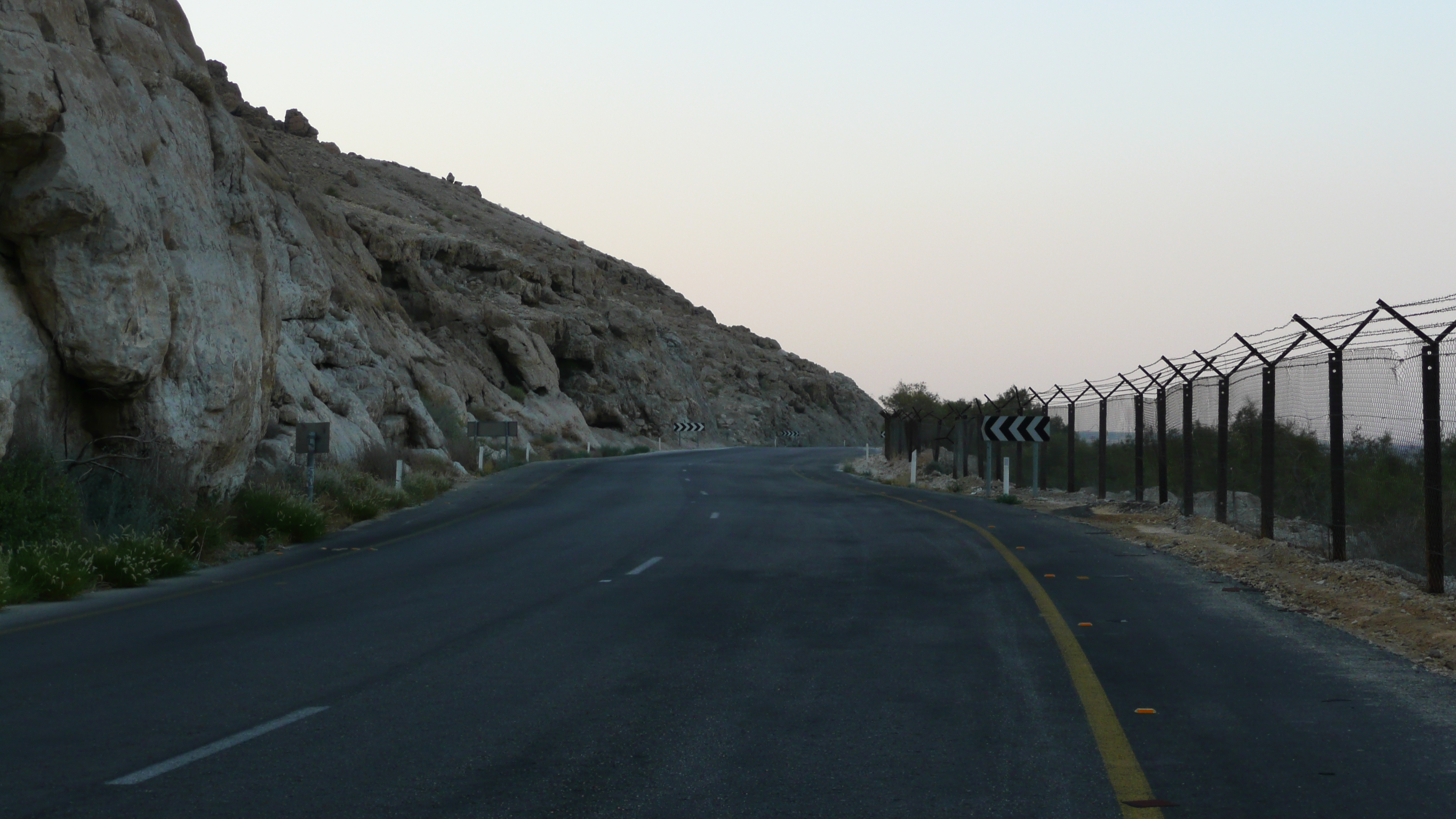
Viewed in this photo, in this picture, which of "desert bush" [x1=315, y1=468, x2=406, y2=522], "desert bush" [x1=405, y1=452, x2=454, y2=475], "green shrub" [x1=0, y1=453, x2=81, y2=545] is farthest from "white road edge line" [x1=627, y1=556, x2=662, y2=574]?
"desert bush" [x1=405, y1=452, x2=454, y2=475]

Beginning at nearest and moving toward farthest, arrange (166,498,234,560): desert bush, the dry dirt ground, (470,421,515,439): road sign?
1. the dry dirt ground
2. (166,498,234,560): desert bush
3. (470,421,515,439): road sign

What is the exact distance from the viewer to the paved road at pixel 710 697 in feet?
18.5

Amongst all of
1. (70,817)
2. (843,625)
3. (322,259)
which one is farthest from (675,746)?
(322,259)

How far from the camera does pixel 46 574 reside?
12641 millimetres

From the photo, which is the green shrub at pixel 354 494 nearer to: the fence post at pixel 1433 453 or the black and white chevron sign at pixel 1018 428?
the black and white chevron sign at pixel 1018 428

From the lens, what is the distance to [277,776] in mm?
5883

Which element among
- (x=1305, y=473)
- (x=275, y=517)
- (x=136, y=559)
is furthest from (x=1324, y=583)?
(x=275, y=517)

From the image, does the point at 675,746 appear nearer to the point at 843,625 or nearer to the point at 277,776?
the point at 277,776

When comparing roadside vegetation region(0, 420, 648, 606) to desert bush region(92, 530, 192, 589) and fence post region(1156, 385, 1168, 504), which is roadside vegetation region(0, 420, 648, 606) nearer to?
desert bush region(92, 530, 192, 589)

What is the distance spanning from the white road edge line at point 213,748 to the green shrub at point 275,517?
41.7ft

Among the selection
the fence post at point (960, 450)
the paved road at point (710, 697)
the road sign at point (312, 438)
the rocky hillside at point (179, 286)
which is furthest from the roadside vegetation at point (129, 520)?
the fence post at point (960, 450)

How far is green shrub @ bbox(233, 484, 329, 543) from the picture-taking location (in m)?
19.3

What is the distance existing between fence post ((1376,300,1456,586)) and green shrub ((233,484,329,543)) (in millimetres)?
16003

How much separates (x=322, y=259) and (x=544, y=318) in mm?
28997
